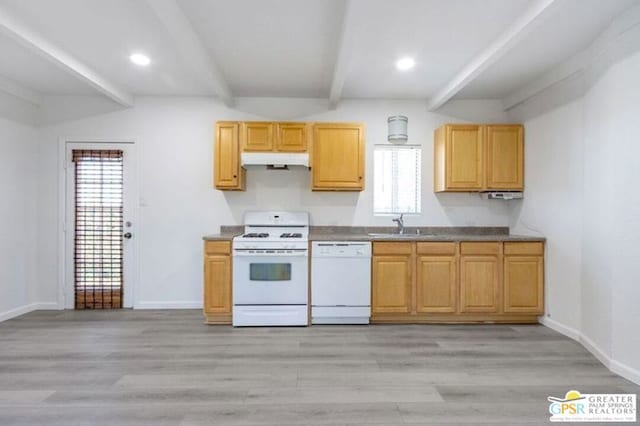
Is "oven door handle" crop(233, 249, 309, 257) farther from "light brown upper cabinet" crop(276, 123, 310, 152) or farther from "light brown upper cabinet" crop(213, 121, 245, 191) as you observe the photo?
"light brown upper cabinet" crop(276, 123, 310, 152)

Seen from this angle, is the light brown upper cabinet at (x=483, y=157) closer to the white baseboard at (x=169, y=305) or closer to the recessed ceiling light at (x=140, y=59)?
the recessed ceiling light at (x=140, y=59)

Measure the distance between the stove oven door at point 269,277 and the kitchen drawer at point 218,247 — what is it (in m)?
0.11

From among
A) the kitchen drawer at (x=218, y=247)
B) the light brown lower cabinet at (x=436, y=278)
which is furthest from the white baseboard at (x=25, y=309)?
the light brown lower cabinet at (x=436, y=278)

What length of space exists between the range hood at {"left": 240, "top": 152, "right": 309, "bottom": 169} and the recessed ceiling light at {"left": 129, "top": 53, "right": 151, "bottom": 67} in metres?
1.27

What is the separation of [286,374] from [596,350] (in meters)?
2.56

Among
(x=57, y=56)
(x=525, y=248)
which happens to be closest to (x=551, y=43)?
(x=525, y=248)

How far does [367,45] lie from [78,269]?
4.19 m

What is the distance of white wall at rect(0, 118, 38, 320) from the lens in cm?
383

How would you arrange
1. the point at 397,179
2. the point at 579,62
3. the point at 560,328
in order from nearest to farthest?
1. the point at 579,62
2. the point at 560,328
3. the point at 397,179

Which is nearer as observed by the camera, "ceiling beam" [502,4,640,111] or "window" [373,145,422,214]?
"ceiling beam" [502,4,640,111]

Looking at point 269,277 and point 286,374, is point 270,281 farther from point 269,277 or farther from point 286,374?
point 286,374

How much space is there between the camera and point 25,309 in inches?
160

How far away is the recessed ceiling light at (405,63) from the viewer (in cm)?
330

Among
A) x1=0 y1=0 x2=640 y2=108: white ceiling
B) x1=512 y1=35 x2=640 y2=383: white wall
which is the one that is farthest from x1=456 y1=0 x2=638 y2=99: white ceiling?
x1=512 y1=35 x2=640 y2=383: white wall
